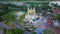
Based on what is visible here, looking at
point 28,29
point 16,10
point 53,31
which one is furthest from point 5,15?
point 53,31

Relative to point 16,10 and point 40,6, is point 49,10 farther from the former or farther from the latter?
point 16,10

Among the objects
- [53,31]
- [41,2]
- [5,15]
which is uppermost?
[41,2]

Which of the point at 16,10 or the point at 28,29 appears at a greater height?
the point at 16,10

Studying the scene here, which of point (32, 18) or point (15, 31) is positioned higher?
point (32, 18)

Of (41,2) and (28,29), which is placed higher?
(41,2)

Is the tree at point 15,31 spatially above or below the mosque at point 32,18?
below

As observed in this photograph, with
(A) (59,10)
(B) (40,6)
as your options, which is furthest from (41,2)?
(A) (59,10)

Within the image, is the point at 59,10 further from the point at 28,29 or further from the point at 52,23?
the point at 28,29

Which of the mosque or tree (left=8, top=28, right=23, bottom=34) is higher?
the mosque

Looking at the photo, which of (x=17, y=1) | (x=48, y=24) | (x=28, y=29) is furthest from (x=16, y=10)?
(x=48, y=24)
